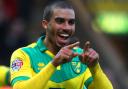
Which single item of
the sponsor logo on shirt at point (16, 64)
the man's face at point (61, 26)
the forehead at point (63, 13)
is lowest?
the sponsor logo on shirt at point (16, 64)

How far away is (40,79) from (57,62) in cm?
25

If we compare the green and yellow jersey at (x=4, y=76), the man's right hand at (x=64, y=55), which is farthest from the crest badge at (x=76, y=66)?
the green and yellow jersey at (x=4, y=76)

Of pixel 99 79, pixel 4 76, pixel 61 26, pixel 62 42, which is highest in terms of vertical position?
pixel 61 26

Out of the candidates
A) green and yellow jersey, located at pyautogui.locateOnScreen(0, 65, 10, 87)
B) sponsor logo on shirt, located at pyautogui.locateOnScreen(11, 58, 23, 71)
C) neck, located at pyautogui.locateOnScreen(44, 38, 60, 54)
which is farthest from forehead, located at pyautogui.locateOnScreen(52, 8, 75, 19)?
green and yellow jersey, located at pyautogui.locateOnScreen(0, 65, 10, 87)

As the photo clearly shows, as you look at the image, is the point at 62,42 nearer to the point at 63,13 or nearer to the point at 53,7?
the point at 63,13

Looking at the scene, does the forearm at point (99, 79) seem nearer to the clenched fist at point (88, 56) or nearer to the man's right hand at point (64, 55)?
the clenched fist at point (88, 56)

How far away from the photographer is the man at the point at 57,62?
8.59m

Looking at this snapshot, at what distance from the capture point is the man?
8.59 metres

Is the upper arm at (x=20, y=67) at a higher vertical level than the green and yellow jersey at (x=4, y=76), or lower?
higher

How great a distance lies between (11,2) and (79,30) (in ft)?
11.2

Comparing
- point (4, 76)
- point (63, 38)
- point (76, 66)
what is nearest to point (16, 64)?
point (63, 38)

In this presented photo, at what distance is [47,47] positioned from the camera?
925 cm

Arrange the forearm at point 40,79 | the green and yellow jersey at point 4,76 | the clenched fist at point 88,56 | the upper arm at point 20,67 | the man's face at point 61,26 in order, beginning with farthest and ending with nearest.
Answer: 1. the green and yellow jersey at point 4,76
2. the man's face at point 61,26
3. the upper arm at point 20,67
4. the clenched fist at point 88,56
5. the forearm at point 40,79

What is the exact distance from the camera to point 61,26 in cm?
894
